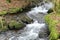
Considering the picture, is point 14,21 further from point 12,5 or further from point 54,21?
point 12,5

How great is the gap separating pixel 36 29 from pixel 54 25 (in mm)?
2363

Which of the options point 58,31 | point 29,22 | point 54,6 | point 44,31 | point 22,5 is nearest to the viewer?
point 58,31

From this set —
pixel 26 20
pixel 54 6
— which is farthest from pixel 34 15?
pixel 54 6

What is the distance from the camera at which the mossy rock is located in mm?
14172

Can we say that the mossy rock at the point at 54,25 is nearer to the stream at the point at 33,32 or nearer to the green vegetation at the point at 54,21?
the green vegetation at the point at 54,21

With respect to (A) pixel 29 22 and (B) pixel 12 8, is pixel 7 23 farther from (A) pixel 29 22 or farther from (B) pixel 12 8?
(B) pixel 12 8

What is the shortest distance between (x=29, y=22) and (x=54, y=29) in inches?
171

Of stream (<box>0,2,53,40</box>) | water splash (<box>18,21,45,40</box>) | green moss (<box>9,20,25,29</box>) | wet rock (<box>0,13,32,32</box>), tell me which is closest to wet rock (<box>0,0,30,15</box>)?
wet rock (<box>0,13,32,32</box>)

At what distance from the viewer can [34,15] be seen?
20859mm

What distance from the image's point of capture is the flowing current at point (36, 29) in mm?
16031

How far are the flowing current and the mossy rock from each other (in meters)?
0.82

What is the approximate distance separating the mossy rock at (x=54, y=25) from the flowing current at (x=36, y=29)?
2.70ft


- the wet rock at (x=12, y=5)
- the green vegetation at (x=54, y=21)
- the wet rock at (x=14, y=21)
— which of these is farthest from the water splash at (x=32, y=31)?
the wet rock at (x=12, y=5)

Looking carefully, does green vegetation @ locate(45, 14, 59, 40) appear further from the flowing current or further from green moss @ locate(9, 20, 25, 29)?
green moss @ locate(9, 20, 25, 29)
